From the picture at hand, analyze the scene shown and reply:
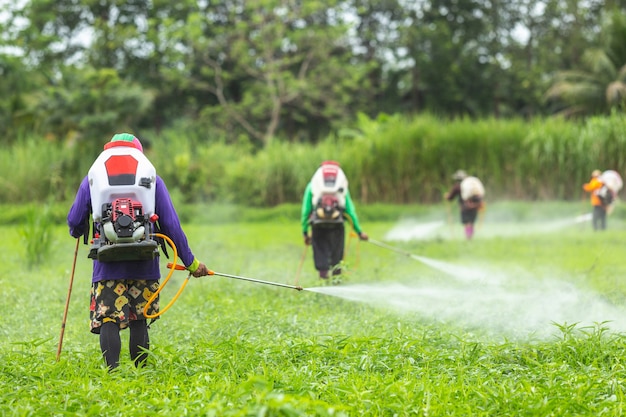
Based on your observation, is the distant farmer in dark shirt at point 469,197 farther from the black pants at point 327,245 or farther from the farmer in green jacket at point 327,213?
the black pants at point 327,245

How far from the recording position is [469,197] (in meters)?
16.4

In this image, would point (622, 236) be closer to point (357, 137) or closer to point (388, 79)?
point (357, 137)

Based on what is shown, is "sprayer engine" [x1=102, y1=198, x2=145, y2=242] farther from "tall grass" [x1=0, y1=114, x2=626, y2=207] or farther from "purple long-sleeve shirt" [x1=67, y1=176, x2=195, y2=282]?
"tall grass" [x1=0, y1=114, x2=626, y2=207]

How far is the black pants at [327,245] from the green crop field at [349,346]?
45 cm

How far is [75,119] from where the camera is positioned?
88.5ft

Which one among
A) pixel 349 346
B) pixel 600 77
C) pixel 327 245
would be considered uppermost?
pixel 600 77

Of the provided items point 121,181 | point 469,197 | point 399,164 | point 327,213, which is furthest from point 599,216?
point 121,181

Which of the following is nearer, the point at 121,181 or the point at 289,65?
the point at 121,181

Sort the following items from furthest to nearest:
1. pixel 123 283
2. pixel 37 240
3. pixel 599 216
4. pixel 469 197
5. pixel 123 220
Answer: pixel 599 216
pixel 469 197
pixel 37 240
pixel 123 283
pixel 123 220

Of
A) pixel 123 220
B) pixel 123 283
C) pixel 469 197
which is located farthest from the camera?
pixel 469 197

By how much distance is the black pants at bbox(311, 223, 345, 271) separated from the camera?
388 inches

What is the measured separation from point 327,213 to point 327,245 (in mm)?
595

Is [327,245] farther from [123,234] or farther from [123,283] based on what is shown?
[123,234]

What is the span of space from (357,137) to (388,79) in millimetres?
12884
